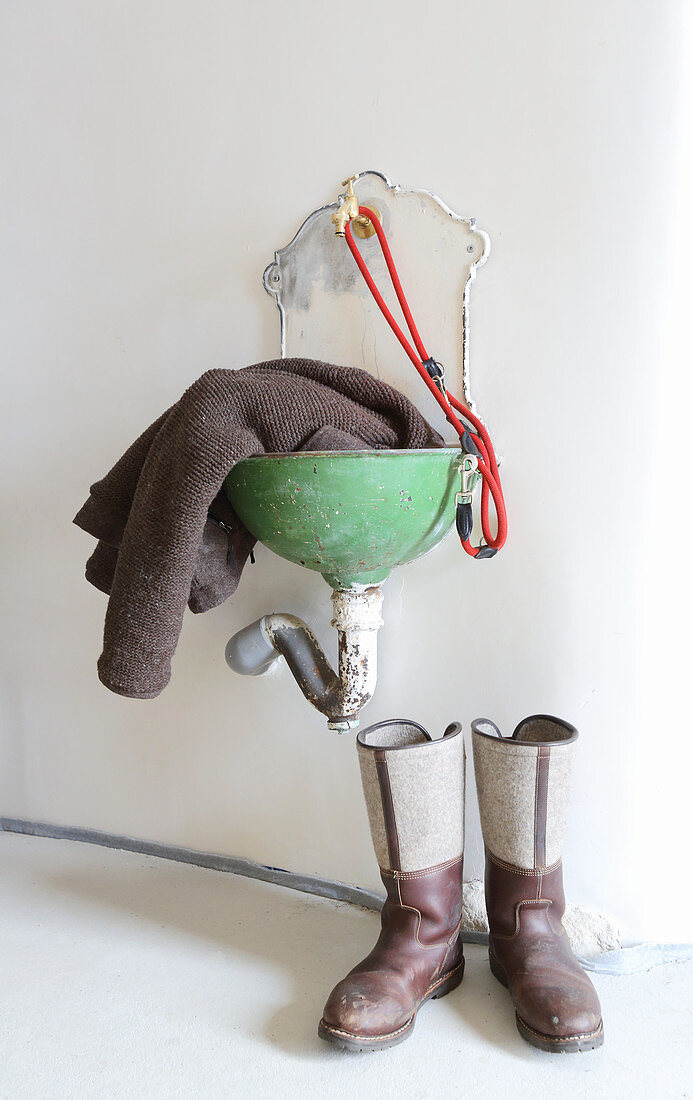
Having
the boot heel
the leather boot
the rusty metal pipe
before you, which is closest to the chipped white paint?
the rusty metal pipe

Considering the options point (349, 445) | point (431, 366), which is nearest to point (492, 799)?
point (349, 445)

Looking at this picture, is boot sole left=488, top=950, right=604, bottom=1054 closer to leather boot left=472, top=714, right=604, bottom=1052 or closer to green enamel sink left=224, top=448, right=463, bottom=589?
leather boot left=472, top=714, right=604, bottom=1052

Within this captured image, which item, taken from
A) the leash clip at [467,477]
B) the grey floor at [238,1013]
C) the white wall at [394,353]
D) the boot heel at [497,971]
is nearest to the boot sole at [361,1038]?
the grey floor at [238,1013]

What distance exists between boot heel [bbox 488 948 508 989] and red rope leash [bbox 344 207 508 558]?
0.60 m

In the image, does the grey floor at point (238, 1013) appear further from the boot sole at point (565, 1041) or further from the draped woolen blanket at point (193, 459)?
the draped woolen blanket at point (193, 459)

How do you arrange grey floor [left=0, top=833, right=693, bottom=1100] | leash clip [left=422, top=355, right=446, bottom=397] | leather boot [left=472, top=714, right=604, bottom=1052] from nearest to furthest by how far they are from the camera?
grey floor [left=0, top=833, right=693, bottom=1100] < leather boot [left=472, top=714, right=604, bottom=1052] < leash clip [left=422, top=355, right=446, bottom=397]

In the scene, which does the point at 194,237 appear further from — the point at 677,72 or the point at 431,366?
the point at 677,72

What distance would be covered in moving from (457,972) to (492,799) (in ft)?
0.88

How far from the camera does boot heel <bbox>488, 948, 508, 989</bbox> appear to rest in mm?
1225

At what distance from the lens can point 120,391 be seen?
65.4 inches

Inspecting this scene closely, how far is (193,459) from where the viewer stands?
1063mm

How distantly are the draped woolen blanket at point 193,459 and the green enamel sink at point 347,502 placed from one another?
5 centimetres

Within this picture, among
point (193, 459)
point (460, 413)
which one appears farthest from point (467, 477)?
point (193, 459)

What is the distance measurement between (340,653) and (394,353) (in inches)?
19.8
